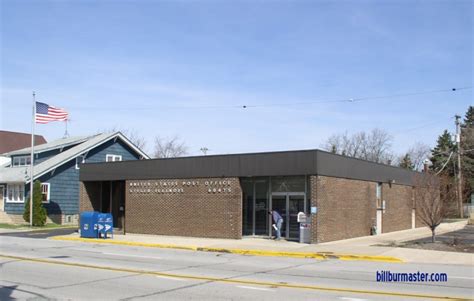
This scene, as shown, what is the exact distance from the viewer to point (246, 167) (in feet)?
82.2

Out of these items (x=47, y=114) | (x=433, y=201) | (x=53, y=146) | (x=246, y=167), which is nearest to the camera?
(x=433, y=201)

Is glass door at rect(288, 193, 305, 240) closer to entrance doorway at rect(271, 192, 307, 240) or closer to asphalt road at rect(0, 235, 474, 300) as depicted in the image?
entrance doorway at rect(271, 192, 307, 240)

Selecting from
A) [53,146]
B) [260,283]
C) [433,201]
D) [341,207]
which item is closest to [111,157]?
[53,146]

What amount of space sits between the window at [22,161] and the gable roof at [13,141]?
14.9m

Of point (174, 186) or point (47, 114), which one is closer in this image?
point (174, 186)

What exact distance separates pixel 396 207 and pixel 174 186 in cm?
1465

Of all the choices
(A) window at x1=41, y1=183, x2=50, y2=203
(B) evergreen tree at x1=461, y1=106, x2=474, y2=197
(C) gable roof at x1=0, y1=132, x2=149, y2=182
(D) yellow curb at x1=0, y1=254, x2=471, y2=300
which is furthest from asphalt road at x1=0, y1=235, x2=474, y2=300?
(B) evergreen tree at x1=461, y1=106, x2=474, y2=197

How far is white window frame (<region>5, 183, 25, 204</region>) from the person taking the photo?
4055 cm

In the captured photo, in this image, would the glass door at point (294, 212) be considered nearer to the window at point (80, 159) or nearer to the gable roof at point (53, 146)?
the window at point (80, 159)

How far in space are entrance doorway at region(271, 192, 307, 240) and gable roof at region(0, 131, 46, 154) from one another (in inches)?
1763

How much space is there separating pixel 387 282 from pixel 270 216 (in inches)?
518

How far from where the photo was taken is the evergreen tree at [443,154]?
63688 mm

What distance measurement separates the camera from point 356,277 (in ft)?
42.7

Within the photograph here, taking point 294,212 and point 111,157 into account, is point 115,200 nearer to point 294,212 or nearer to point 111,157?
point 111,157
